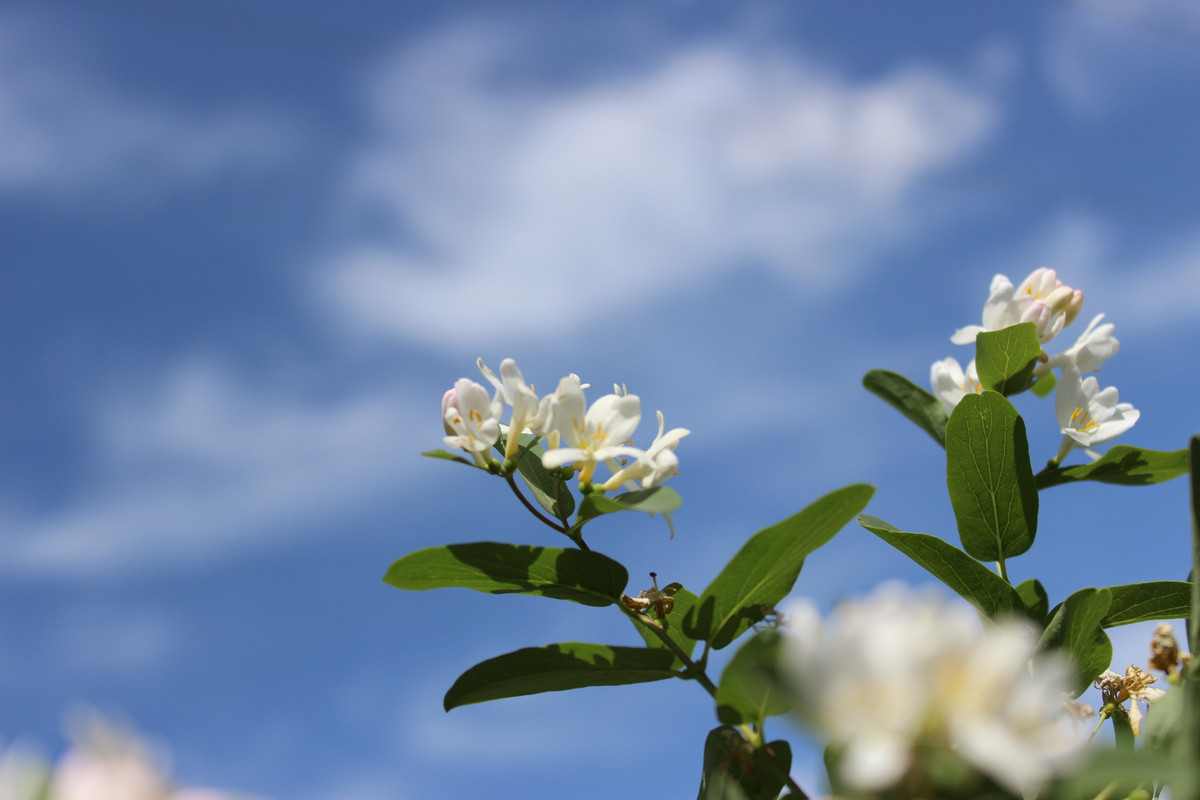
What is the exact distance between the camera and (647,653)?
1.52m

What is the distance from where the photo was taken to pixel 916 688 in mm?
776

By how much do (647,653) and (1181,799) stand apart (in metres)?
0.81

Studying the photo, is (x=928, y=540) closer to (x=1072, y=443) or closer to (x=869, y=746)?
(x=1072, y=443)

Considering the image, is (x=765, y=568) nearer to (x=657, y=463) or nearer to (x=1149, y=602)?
(x=657, y=463)

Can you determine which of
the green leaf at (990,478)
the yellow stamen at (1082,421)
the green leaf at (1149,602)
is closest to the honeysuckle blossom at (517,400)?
the green leaf at (990,478)

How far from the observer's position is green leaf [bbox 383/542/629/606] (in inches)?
60.4

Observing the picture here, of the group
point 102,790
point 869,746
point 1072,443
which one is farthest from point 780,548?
point 1072,443

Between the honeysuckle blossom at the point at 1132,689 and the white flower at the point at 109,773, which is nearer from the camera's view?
the white flower at the point at 109,773

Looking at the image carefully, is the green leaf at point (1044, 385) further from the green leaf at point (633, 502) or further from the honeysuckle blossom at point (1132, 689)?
the green leaf at point (633, 502)

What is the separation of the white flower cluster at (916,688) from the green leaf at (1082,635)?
80 centimetres

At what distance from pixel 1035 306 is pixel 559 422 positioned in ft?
4.36

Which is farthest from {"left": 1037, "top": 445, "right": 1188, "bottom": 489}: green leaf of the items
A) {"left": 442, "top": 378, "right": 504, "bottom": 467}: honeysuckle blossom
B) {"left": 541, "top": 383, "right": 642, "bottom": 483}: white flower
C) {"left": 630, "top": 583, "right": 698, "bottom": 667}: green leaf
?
{"left": 442, "top": 378, "right": 504, "bottom": 467}: honeysuckle blossom

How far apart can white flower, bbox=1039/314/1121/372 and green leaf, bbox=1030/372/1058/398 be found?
0.18 ft

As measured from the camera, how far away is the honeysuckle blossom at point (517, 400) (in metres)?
1.71
